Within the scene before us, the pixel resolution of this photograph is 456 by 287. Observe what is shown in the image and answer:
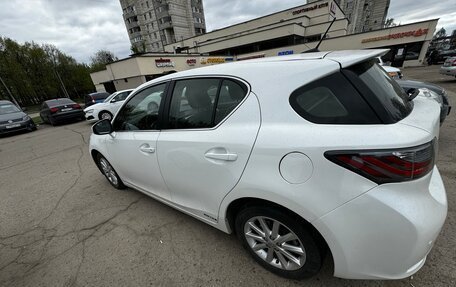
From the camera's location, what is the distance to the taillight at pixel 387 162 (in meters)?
1.10

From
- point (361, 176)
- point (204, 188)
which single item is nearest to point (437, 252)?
point (361, 176)

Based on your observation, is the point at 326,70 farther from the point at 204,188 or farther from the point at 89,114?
A: the point at 89,114

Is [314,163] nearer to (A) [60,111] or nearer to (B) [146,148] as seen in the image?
(B) [146,148]

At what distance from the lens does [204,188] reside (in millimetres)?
1851

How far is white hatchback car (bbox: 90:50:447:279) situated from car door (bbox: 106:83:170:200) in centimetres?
36

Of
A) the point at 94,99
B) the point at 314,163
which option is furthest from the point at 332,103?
the point at 94,99

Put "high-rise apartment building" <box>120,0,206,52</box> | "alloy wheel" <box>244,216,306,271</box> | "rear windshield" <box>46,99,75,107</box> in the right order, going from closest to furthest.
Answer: "alloy wheel" <box>244,216,306,271</box>
"rear windshield" <box>46,99,75,107</box>
"high-rise apartment building" <box>120,0,206,52</box>

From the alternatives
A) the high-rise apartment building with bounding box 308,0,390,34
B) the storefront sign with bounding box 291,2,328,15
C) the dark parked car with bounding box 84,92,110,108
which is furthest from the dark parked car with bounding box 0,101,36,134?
the high-rise apartment building with bounding box 308,0,390,34

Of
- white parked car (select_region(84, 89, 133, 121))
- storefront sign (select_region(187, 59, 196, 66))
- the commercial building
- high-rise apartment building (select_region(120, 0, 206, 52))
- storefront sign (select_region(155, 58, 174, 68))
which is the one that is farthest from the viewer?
high-rise apartment building (select_region(120, 0, 206, 52))

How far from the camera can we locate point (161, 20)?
5322cm

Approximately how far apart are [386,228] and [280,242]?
28.8 inches

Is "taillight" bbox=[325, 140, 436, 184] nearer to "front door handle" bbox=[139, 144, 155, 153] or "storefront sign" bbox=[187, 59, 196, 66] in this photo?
"front door handle" bbox=[139, 144, 155, 153]

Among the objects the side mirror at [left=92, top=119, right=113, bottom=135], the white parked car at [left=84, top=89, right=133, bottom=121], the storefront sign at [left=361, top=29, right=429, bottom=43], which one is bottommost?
the white parked car at [left=84, top=89, right=133, bottom=121]

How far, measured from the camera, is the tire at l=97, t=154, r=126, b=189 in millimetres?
3334
